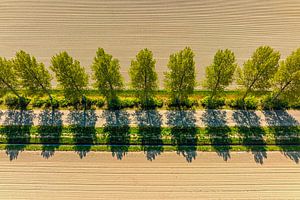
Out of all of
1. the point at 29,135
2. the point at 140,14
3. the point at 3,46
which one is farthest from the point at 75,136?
the point at 140,14

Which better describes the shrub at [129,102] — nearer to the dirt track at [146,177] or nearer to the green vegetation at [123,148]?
the green vegetation at [123,148]

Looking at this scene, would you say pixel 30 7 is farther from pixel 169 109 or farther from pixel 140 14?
pixel 169 109

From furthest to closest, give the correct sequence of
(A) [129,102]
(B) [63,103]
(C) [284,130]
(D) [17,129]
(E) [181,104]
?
(E) [181,104], (A) [129,102], (B) [63,103], (C) [284,130], (D) [17,129]

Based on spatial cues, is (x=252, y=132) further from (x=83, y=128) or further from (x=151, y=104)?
(x=83, y=128)

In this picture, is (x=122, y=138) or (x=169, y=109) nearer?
(x=122, y=138)

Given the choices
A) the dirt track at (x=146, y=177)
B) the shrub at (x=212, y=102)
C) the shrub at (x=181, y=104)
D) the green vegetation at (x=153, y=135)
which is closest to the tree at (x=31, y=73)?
the green vegetation at (x=153, y=135)

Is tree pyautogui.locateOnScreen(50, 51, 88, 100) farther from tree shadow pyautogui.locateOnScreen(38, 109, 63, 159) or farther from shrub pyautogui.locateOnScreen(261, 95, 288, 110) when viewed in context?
shrub pyautogui.locateOnScreen(261, 95, 288, 110)

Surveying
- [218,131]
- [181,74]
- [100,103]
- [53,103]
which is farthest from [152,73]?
[53,103]
